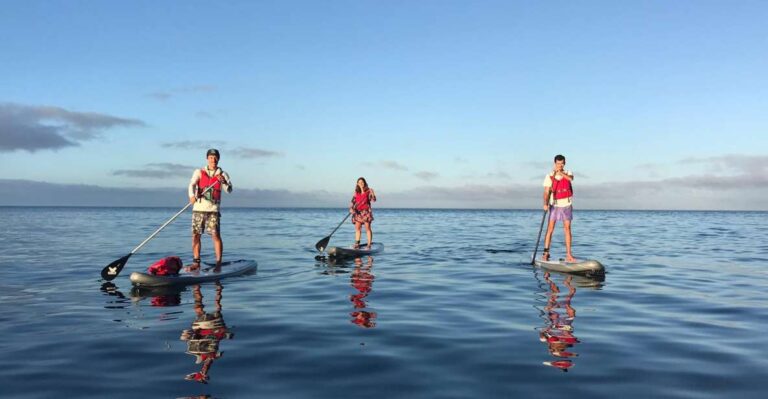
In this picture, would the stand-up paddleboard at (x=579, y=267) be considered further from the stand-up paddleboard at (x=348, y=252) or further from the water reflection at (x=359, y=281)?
the stand-up paddleboard at (x=348, y=252)

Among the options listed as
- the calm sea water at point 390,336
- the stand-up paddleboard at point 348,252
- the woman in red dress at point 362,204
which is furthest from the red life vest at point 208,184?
the woman in red dress at point 362,204

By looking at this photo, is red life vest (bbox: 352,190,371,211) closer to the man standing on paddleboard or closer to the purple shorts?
the purple shorts

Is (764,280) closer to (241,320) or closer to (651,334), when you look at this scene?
(651,334)

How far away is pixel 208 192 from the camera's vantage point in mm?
12430

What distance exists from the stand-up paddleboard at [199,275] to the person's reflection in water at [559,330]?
6985mm

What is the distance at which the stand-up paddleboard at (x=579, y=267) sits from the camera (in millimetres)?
12312

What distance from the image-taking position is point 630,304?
8992 mm

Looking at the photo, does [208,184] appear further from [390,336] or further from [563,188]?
[563,188]

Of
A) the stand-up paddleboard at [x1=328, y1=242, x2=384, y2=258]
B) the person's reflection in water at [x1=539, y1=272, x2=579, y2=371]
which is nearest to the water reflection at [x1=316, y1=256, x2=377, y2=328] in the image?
the stand-up paddleboard at [x1=328, y1=242, x2=384, y2=258]

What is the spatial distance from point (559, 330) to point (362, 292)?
13.9 ft

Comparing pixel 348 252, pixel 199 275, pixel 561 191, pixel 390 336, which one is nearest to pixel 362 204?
pixel 348 252

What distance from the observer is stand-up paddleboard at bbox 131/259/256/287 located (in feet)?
34.7

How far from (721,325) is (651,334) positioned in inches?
55.2

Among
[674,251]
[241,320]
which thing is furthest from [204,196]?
[674,251]
